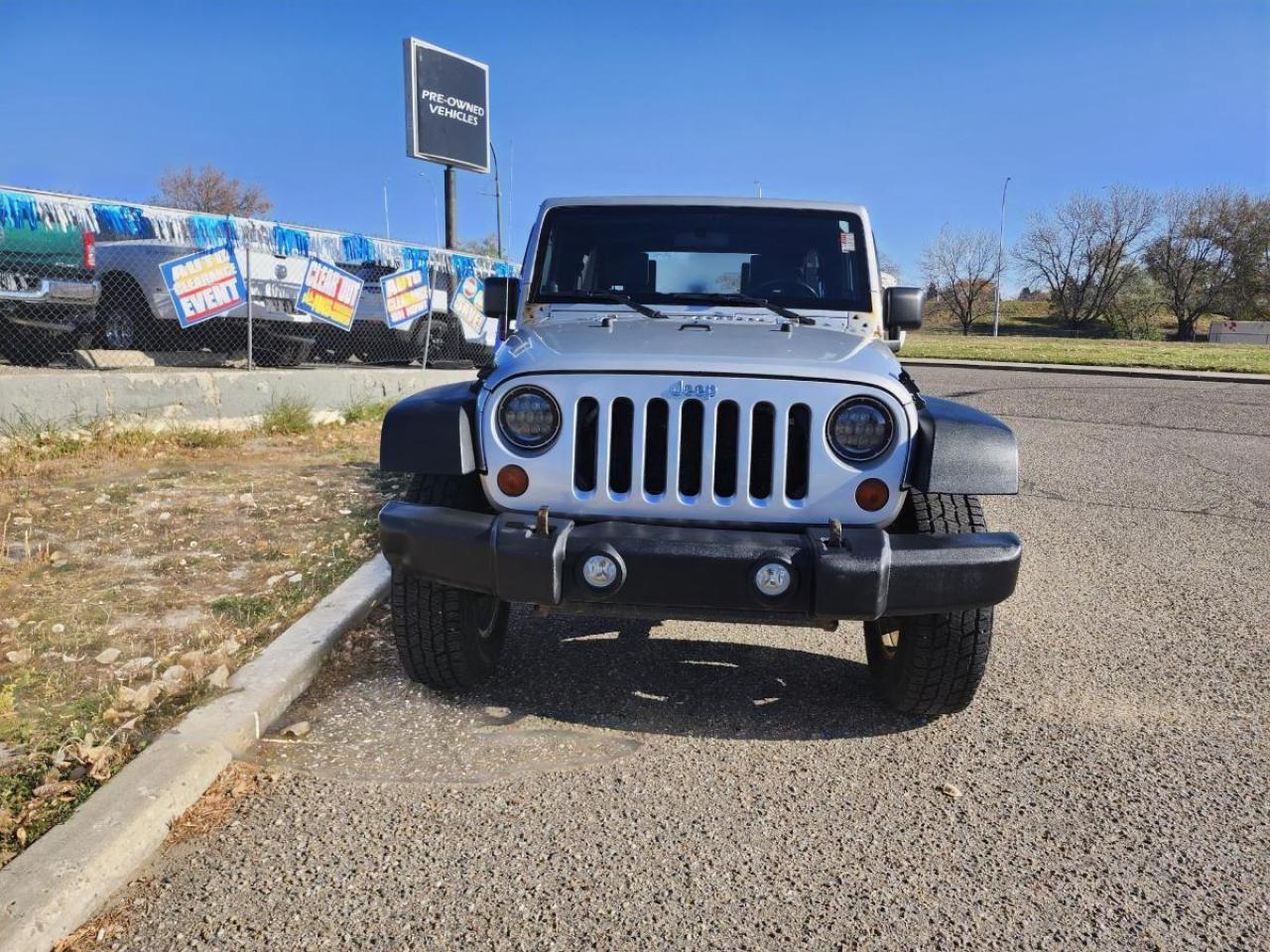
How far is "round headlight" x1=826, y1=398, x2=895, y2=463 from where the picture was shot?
9.20ft

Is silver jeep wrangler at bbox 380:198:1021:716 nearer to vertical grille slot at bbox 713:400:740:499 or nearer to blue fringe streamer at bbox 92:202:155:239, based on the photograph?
vertical grille slot at bbox 713:400:740:499

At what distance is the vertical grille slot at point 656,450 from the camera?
2850 mm

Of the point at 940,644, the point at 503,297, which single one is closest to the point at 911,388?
the point at 940,644

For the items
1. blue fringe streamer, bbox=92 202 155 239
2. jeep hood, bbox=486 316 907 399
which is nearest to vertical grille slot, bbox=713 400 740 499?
jeep hood, bbox=486 316 907 399

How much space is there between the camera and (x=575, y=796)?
268 cm

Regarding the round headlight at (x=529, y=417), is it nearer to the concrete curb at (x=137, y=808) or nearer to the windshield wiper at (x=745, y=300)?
the concrete curb at (x=137, y=808)

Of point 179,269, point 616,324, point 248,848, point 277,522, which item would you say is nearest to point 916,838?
point 248,848

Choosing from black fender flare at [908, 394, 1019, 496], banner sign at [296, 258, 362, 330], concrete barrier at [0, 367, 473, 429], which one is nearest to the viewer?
black fender flare at [908, 394, 1019, 496]

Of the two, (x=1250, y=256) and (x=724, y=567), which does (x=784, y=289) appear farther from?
(x=1250, y=256)

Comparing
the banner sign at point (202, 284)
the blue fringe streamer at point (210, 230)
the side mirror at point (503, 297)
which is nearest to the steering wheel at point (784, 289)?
the side mirror at point (503, 297)

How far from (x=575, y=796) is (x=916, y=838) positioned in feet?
3.10

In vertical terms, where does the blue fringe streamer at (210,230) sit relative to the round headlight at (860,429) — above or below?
above

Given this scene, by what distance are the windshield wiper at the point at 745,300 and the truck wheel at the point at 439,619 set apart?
1418 mm

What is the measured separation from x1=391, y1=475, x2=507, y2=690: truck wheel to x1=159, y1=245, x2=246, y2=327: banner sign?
6.68 metres
